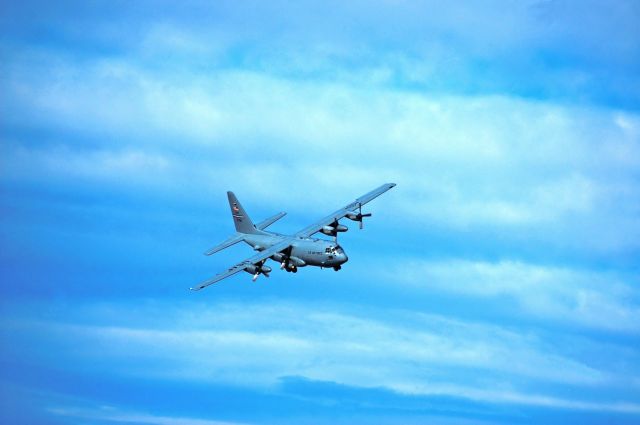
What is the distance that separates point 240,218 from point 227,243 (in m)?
6.36

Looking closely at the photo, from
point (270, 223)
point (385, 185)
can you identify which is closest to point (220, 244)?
point (270, 223)

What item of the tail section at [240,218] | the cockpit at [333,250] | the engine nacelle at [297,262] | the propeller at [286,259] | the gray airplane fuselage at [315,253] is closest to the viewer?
the cockpit at [333,250]

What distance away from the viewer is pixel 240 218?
154625mm

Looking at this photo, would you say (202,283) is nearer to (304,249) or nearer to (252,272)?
(252,272)

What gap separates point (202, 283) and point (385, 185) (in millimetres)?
41381

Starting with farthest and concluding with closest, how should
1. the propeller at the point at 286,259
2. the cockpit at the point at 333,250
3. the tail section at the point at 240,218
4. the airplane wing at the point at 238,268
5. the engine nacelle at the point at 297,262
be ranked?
1. the tail section at the point at 240,218
2. the propeller at the point at 286,259
3. the engine nacelle at the point at 297,262
4. the cockpit at the point at 333,250
5. the airplane wing at the point at 238,268

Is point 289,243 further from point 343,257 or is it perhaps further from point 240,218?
point 240,218

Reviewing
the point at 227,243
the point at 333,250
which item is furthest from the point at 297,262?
the point at 227,243

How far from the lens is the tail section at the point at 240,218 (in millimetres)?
153250

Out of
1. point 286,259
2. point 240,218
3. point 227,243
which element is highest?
point 240,218

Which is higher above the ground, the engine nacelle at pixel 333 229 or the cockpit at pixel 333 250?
the engine nacelle at pixel 333 229

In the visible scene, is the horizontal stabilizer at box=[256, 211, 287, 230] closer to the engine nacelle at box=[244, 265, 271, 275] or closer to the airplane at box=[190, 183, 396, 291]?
the airplane at box=[190, 183, 396, 291]

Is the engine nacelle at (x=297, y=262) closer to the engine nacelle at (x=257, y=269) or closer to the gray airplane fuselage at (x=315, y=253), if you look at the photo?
the gray airplane fuselage at (x=315, y=253)

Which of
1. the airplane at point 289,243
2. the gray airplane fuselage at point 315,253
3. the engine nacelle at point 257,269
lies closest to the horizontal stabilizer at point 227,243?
the airplane at point 289,243
